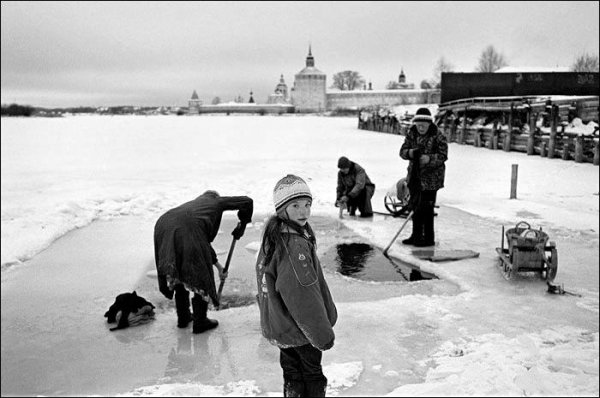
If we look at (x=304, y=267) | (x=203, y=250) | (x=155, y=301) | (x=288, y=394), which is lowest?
(x=155, y=301)

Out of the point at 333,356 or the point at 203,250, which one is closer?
the point at 333,356

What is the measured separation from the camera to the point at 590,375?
3.46 metres

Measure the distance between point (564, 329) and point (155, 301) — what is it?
3.43m

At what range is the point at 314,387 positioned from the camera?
2.35 meters

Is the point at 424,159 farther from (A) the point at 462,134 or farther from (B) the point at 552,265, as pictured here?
(A) the point at 462,134

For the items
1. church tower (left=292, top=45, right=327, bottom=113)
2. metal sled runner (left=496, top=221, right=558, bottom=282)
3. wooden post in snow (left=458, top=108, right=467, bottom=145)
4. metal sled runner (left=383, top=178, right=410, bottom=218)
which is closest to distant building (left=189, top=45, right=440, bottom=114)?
church tower (left=292, top=45, right=327, bottom=113)

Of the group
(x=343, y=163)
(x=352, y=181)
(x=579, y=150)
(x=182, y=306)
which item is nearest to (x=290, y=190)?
(x=182, y=306)

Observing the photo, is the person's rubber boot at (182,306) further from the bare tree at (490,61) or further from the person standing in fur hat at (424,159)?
the bare tree at (490,61)

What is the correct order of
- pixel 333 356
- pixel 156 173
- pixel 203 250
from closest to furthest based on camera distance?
1. pixel 333 356
2. pixel 203 250
3. pixel 156 173

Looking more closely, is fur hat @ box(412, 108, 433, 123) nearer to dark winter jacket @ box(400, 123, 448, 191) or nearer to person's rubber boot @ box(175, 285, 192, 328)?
dark winter jacket @ box(400, 123, 448, 191)

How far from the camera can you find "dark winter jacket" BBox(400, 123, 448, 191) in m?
6.49

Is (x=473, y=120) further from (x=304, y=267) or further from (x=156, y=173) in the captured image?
(x=304, y=267)

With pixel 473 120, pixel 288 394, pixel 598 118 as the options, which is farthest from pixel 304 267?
pixel 473 120

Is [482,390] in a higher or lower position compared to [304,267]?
lower
